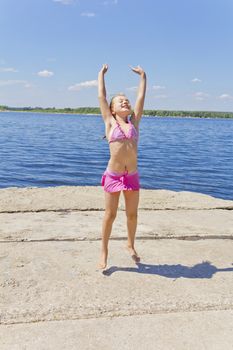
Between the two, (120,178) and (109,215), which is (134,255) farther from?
(120,178)

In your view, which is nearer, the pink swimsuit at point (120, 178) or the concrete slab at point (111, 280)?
the concrete slab at point (111, 280)

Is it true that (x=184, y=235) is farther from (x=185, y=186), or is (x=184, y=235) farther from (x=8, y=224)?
(x=185, y=186)

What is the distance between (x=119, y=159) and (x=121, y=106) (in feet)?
1.87

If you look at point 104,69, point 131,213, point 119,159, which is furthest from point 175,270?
point 104,69

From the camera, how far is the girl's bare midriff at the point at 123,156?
456 cm

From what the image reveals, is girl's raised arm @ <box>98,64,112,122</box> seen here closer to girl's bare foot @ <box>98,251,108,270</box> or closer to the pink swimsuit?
the pink swimsuit

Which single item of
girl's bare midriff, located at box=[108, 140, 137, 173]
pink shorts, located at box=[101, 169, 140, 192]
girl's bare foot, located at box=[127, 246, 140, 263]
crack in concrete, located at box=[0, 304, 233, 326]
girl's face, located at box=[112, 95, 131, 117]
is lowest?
crack in concrete, located at box=[0, 304, 233, 326]

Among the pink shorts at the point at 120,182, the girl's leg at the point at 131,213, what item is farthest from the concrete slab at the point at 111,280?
the pink shorts at the point at 120,182

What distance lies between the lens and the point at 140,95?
493 centimetres

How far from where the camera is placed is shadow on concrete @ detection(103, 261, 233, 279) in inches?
181

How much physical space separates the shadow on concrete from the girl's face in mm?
1597

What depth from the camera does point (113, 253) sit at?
17.0ft

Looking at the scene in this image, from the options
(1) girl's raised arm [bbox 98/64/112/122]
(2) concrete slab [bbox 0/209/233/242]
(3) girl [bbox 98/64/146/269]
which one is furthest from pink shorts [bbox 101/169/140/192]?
(2) concrete slab [bbox 0/209/233/242]

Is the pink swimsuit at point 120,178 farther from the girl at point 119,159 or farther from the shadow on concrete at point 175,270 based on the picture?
the shadow on concrete at point 175,270
